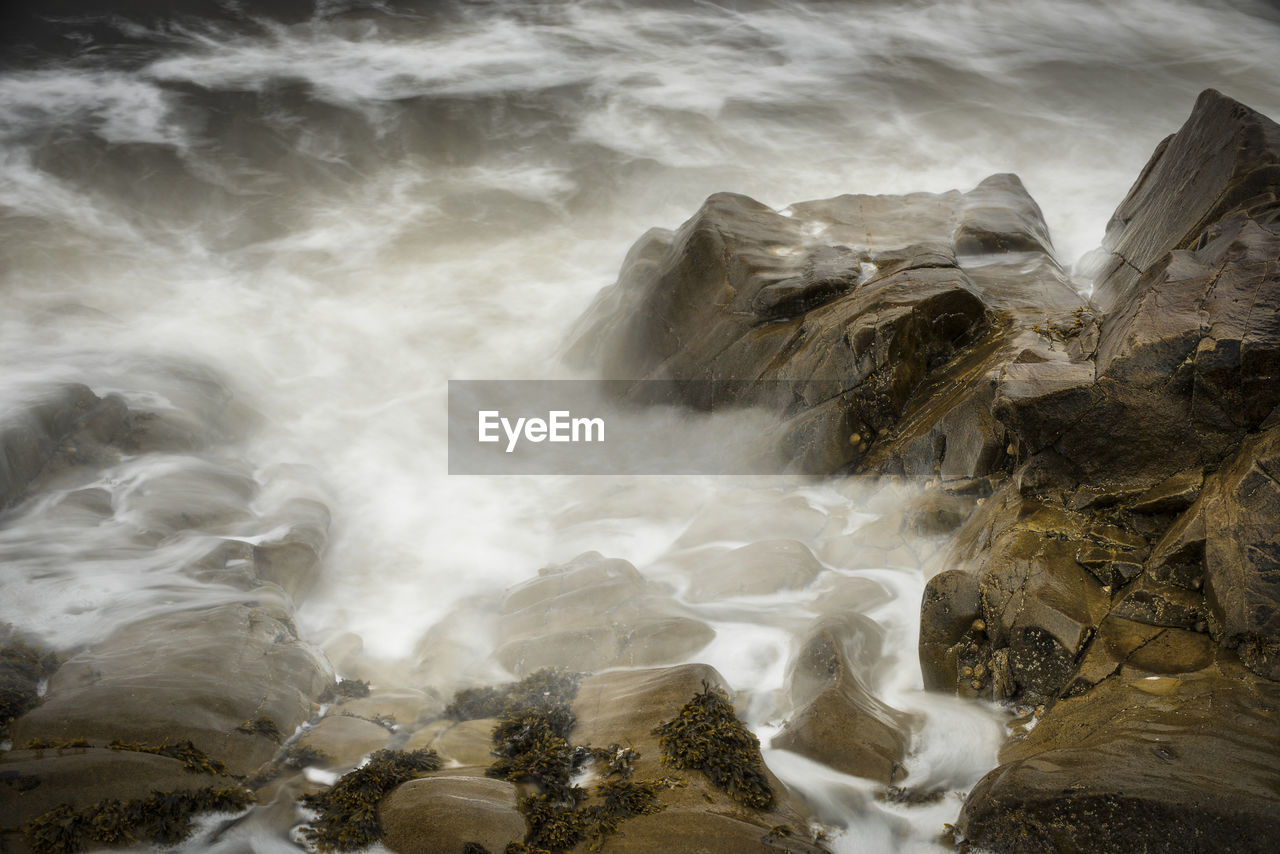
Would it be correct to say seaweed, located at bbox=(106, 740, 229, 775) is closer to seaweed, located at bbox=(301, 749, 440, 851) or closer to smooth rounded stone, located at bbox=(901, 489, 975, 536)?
seaweed, located at bbox=(301, 749, 440, 851)

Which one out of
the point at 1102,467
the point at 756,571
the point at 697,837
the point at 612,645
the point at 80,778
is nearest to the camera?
the point at 697,837

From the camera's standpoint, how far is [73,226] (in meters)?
20.8

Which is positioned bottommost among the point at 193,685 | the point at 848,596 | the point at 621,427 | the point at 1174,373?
the point at 621,427

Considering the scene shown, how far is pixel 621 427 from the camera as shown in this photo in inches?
516

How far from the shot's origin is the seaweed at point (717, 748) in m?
5.93

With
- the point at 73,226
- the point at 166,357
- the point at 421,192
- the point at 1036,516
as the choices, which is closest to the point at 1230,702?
the point at 1036,516

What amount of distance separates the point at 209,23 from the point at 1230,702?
33208mm

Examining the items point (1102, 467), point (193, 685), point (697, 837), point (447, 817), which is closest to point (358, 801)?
point (447, 817)

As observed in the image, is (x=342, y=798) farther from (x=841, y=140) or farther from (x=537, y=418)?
(x=841, y=140)

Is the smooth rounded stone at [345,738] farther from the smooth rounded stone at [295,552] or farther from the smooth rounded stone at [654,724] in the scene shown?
the smooth rounded stone at [295,552]

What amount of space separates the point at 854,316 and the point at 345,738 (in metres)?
6.78

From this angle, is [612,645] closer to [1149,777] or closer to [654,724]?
[654,724]

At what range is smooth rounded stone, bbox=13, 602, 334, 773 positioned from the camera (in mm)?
6375

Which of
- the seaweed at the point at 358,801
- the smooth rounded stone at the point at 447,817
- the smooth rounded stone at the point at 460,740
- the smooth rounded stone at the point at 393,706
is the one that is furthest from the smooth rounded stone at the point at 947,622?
the smooth rounded stone at the point at 393,706
